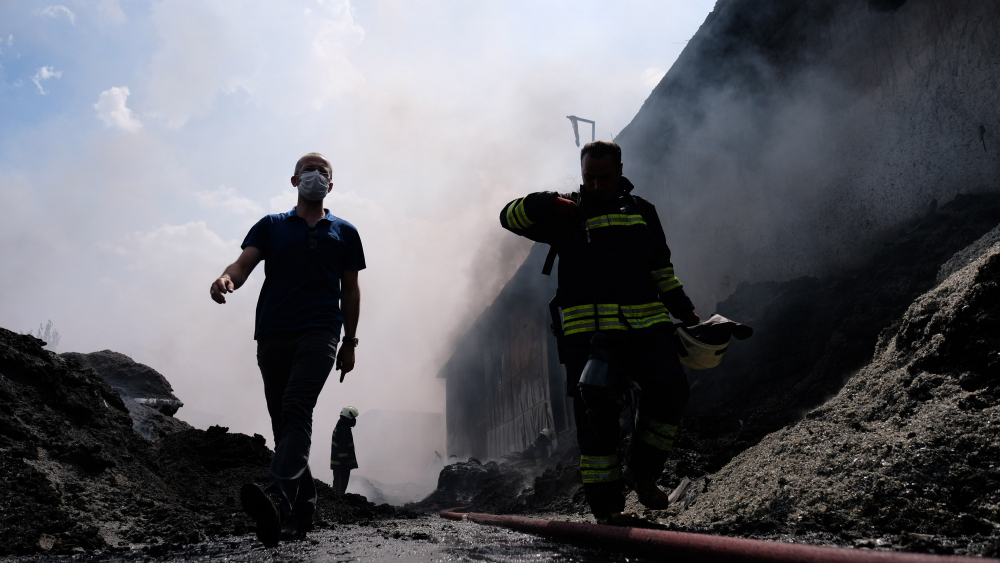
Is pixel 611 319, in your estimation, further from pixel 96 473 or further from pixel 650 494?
pixel 96 473

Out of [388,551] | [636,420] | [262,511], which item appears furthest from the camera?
[636,420]

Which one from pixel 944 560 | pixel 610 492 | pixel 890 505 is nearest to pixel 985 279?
pixel 890 505

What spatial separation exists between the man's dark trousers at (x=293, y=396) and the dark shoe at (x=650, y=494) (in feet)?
4.33

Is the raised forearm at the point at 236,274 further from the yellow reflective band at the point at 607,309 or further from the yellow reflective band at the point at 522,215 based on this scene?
the yellow reflective band at the point at 607,309

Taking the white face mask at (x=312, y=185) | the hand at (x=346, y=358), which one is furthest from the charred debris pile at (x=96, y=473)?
the white face mask at (x=312, y=185)

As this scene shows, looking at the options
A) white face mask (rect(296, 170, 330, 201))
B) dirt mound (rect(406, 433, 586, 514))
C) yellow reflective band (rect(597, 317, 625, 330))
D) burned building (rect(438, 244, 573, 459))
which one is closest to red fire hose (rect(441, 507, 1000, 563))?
yellow reflective band (rect(597, 317, 625, 330))

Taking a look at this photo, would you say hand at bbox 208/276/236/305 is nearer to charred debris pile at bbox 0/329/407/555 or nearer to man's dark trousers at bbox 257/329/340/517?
man's dark trousers at bbox 257/329/340/517

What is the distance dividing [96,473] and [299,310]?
1.95 meters

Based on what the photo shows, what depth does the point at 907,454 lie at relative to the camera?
1989 millimetres

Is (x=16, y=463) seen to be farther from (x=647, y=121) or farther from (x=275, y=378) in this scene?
(x=647, y=121)

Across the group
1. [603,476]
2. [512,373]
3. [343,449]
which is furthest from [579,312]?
[512,373]

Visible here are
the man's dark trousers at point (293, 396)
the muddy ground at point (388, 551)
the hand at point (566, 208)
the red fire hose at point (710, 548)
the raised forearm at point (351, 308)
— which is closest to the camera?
the red fire hose at point (710, 548)

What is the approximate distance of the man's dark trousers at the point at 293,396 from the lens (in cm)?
224

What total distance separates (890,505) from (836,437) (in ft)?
2.57
